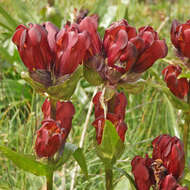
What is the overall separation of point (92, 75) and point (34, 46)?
151mm

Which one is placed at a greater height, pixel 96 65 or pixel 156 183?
pixel 96 65

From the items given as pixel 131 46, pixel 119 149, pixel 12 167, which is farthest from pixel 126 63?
pixel 12 167

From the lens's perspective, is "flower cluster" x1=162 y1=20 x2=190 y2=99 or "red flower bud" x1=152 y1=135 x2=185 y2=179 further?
"flower cluster" x1=162 y1=20 x2=190 y2=99

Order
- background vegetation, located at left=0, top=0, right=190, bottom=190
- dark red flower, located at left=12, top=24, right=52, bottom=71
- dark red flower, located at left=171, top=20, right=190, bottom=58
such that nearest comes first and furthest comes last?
dark red flower, located at left=12, top=24, right=52, bottom=71 < dark red flower, located at left=171, top=20, right=190, bottom=58 < background vegetation, located at left=0, top=0, right=190, bottom=190

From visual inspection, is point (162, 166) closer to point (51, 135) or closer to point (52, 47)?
point (51, 135)

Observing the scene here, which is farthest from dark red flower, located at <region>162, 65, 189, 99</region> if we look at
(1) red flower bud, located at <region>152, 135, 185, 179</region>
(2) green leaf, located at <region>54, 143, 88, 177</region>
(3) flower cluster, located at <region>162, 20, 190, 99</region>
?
(2) green leaf, located at <region>54, 143, 88, 177</region>

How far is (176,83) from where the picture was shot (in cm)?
114

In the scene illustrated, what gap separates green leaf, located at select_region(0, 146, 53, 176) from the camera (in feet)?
2.54

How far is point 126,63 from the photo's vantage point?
817mm

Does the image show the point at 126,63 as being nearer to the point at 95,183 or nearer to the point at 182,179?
the point at 182,179

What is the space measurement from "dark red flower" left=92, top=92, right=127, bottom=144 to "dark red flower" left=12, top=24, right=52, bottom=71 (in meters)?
0.17

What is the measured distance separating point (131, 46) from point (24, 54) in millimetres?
231

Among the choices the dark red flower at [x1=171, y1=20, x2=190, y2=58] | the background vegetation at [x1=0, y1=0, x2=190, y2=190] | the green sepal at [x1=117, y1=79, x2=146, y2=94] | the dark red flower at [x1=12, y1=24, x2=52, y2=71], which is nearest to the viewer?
the dark red flower at [x1=12, y1=24, x2=52, y2=71]

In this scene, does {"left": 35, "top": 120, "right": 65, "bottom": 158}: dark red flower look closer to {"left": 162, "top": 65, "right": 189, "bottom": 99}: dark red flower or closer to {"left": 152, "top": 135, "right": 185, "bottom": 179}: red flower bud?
{"left": 152, "top": 135, "right": 185, "bottom": 179}: red flower bud
